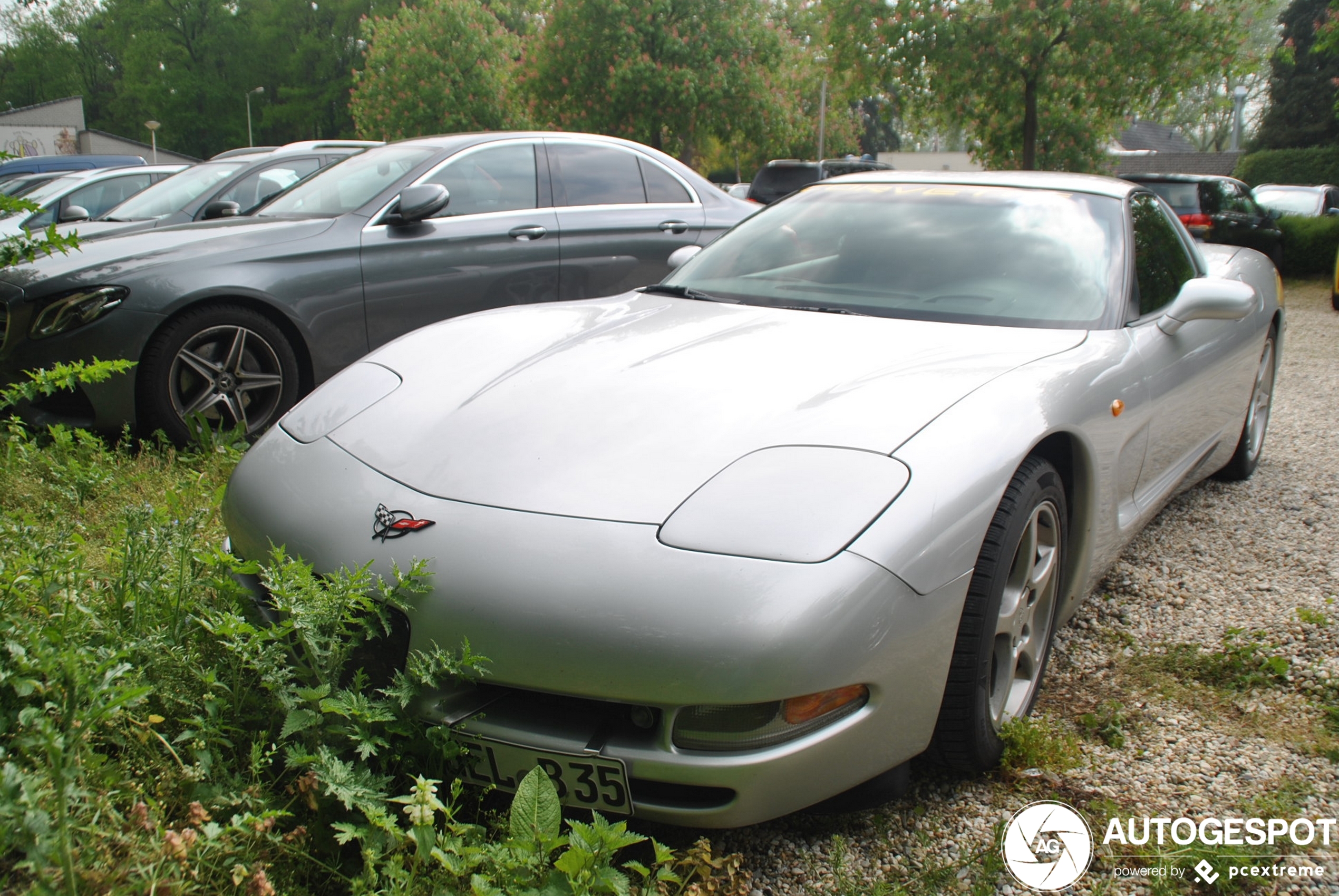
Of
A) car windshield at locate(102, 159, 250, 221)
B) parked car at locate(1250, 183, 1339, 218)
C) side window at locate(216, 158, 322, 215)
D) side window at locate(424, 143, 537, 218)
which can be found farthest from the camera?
parked car at locate(1250, 183, 1339, 218)

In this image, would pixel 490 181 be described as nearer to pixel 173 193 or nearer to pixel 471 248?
pixel 471 248

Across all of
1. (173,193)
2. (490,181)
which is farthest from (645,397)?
(173,193)

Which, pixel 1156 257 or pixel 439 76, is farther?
pixel 439 76

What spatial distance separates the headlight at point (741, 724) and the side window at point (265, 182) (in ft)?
21.2

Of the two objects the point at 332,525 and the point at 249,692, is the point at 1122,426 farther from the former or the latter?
the point at 249,692

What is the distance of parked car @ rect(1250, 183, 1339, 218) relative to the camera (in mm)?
17703

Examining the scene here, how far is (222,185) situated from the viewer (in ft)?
23.4

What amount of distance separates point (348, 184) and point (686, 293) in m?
2.64

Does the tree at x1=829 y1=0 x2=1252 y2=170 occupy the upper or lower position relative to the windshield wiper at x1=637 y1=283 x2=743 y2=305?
upper

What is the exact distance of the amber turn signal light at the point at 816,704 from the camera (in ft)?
5.69

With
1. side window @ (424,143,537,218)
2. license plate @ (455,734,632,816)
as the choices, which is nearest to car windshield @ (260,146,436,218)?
side window @ (424,143,537,218)

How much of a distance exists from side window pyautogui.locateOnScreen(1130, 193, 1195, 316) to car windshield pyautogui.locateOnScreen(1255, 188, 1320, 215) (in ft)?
53.9

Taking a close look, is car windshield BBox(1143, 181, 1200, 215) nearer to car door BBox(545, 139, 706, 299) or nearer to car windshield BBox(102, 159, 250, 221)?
car door BBox(545, 139, 706, 299)

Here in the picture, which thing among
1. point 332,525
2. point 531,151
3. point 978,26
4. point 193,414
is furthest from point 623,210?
point 978,26
